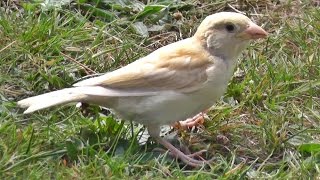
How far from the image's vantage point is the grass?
462 centimetres

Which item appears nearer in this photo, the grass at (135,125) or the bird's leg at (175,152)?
the grass at (135,125)

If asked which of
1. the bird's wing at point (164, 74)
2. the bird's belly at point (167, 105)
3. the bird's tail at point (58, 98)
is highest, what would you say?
the bird's wing at point (164, 74)

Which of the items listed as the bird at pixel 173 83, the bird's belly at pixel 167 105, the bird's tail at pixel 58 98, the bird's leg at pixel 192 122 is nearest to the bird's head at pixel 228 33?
the bird at pixel 173 83

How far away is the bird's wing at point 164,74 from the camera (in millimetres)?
4684

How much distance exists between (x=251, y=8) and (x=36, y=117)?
2201mm

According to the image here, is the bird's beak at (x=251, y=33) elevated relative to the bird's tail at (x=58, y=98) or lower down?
elevated

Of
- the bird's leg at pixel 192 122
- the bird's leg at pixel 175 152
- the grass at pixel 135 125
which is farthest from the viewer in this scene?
the bird's leg at pixel 192 122

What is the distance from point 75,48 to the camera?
5805mm

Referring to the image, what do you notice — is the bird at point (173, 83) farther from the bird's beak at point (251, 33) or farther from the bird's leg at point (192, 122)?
the bird's leg at point (192, 122)

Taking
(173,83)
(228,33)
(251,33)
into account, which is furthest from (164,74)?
(251,33)

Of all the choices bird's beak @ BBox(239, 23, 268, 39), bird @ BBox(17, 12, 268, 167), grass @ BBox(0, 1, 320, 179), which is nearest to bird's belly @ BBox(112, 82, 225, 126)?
bird @ BBox(17, 12, 268, 167)

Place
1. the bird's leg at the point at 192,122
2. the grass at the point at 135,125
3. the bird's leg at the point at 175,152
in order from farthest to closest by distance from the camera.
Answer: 1. the bird's leg at the point at 192,122
2. the bird's leg at the point at 175,152
3. the grass at the point at 135,125

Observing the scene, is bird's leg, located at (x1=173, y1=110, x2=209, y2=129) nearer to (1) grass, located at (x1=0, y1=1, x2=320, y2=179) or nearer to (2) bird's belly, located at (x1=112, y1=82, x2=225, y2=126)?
(1) grass, located at (x1=0, y1=1, x2=320, y2=179)

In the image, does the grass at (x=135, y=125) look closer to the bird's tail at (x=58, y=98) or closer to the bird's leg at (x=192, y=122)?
the bird's leg at (x=192, y=122)
